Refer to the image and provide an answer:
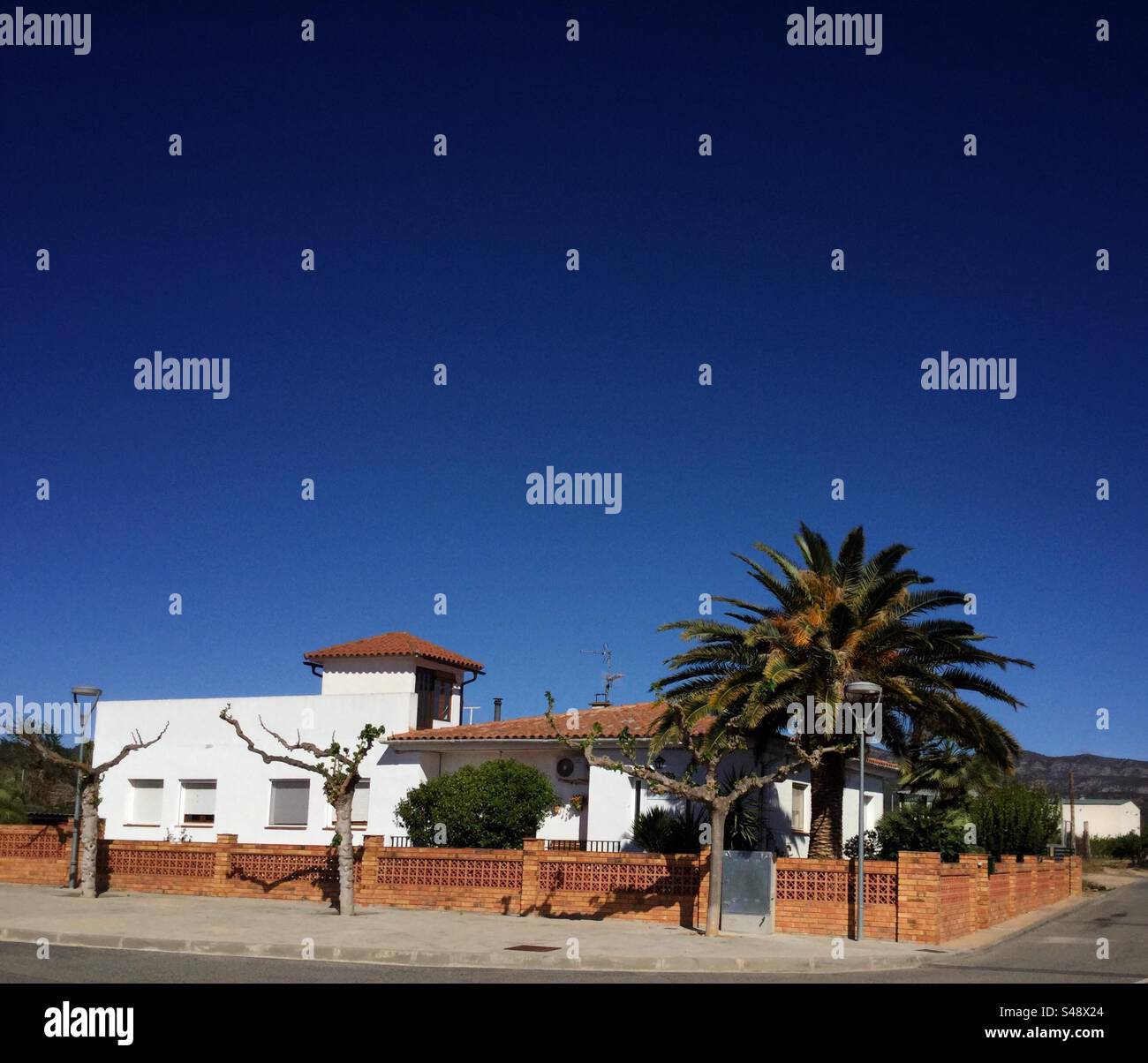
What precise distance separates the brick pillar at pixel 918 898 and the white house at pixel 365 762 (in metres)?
7.71

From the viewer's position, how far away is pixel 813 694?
2247 centimetres

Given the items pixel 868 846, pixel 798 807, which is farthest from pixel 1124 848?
pixel 868 846

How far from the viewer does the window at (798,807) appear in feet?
96.5

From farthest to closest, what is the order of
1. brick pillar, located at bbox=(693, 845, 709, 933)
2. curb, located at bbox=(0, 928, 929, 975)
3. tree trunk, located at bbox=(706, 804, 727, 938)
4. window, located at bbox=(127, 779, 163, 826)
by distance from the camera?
window, located at bbox=(127, 779, 163, 826) → brick pillar, located at bbox=(693, 845, 709, 933) → tree trunk, located at bbox=(706, 804, 727, 938) → curb, located at bbox=(0, 928, 929, 975)

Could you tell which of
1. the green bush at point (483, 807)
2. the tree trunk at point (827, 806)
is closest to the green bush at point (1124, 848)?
the green bush at point (483, 807)

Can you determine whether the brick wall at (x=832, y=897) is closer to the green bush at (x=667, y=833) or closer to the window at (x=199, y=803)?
the green bush at (x=667, y=833)

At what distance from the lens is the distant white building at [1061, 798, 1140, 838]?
367ft

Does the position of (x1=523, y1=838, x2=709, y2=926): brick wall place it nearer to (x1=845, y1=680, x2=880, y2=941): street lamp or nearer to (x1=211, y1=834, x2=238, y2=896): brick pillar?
(x1=845, y1=680, x2=880, y2=941): street lamp

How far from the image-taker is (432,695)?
3522 cm

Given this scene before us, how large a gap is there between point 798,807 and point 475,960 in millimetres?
15186

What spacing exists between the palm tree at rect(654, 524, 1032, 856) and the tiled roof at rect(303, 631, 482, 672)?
1236 centimetres

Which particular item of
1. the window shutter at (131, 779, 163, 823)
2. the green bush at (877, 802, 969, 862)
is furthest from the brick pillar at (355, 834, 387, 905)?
Answer: the window shutter at (131, 779, 163, 823)
